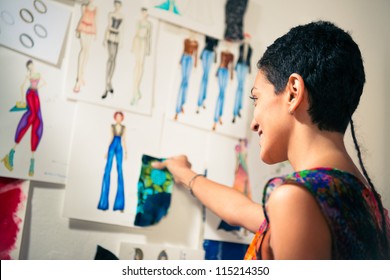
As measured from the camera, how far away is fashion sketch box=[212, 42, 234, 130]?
1.18m

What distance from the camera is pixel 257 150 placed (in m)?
1.23

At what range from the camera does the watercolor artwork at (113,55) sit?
3.25 ft

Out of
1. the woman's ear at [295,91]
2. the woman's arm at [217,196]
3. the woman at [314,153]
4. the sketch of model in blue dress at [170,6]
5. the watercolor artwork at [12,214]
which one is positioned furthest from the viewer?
the sketch of model in blue dress at [170,6]

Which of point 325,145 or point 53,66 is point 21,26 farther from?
point 325,145

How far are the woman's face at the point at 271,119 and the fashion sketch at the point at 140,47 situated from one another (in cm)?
44

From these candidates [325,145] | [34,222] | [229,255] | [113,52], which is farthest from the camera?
[229,255]

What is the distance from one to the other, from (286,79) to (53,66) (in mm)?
614

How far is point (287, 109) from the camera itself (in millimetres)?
648

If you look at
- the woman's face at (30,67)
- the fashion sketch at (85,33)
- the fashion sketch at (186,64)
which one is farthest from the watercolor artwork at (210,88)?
the woman's face at (30,67)

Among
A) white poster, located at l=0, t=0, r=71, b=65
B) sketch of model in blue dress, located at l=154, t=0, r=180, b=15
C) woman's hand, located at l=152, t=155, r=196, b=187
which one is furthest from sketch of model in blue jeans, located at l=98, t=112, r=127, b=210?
sketch of model in blue dress, located at l=154, t=0, r=180, b=15

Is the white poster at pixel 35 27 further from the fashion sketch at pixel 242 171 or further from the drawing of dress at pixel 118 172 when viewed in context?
the fashion sketch at pixel 242 171

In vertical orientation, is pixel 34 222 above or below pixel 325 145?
below
